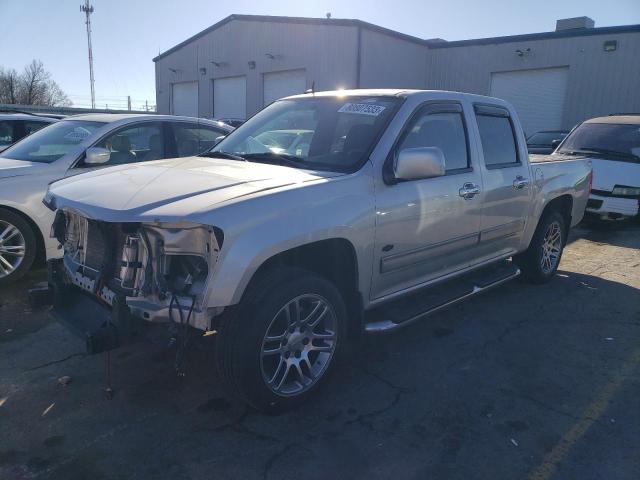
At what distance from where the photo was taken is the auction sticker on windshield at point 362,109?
3.92 metres

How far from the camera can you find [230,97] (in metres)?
28.5

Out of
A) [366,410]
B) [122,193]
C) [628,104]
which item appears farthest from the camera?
[628,104]

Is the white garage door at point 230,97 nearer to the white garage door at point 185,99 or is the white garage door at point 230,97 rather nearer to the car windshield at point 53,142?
the white garage door at point 185,99

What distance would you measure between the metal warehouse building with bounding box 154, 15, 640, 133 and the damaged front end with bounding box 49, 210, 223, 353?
2079cm

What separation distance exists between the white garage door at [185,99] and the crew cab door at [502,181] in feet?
89.7

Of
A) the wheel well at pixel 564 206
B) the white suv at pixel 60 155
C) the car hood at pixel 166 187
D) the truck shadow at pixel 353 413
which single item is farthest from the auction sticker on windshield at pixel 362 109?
the wheel well at pixel 564 206

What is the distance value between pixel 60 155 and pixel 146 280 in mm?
3586

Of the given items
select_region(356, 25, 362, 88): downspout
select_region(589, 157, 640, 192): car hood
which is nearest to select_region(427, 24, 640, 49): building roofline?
select_region(356, 25, 362, 88): downspout

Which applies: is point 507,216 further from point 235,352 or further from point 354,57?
point 354,57

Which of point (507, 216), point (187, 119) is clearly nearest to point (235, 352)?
point (507, 216)

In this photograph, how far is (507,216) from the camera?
502 cm

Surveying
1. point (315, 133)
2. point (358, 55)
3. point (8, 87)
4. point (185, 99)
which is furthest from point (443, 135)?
point (8, 87)

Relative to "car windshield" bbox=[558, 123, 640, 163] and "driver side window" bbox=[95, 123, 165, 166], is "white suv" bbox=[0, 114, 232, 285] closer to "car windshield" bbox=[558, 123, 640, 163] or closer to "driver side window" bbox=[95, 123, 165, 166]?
"driver side window" bbox=[95, 123, 165, 166]

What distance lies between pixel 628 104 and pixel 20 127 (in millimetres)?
20035
